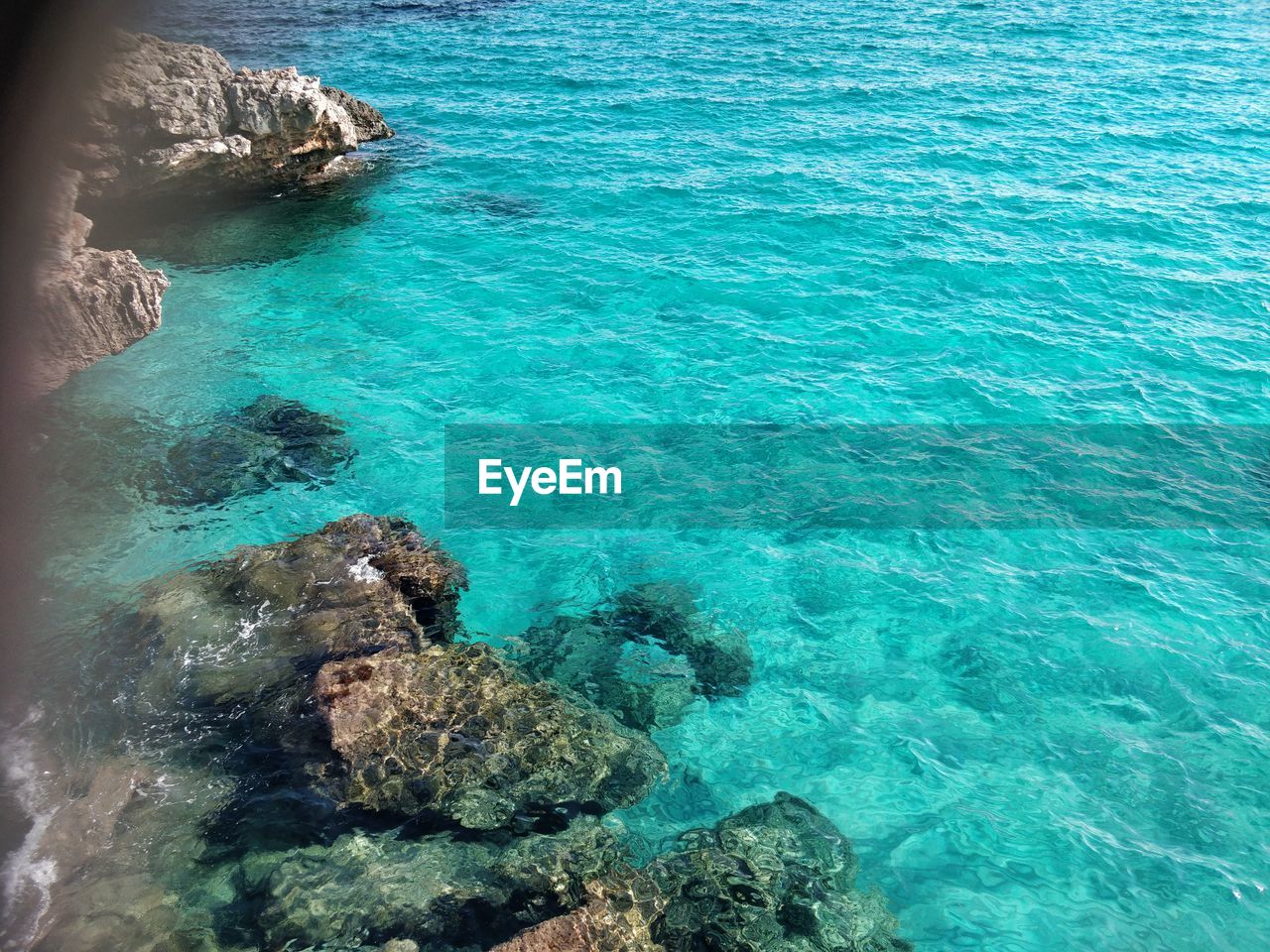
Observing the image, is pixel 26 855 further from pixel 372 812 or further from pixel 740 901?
pixel 740 901

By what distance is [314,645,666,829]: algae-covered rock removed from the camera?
10.6m

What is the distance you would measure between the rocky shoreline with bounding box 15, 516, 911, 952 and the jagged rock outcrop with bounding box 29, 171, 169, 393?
7.05 m

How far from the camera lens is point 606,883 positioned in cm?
970

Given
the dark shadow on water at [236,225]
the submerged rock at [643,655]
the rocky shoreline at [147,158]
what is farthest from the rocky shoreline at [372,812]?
the dark shadow on water at [236,225]

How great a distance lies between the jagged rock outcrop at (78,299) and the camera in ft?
56.0

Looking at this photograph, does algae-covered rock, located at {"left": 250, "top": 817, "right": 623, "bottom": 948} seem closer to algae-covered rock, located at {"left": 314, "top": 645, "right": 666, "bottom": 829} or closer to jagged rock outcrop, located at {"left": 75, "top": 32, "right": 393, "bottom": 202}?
algae-covered rock, located at {"left": 314, "top": 645, "right": 666, "bottom": 829}

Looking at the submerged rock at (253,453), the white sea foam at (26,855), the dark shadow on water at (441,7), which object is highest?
the dark shadow on water at (441,7)

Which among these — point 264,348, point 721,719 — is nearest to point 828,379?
point 721,719

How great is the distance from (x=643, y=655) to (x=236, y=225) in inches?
758

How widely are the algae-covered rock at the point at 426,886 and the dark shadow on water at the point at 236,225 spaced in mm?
18363

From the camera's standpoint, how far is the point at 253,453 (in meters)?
16.9

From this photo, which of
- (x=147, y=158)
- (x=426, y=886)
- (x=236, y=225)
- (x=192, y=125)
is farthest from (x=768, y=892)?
(x=236, y=225)

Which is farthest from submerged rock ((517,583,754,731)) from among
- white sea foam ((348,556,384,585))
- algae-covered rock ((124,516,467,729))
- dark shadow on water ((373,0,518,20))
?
dark shadow on water ((373,0,518,20))

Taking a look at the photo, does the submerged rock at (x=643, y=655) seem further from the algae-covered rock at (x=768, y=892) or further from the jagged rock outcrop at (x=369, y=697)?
the algae-covered rock at (x=768, y=892)
